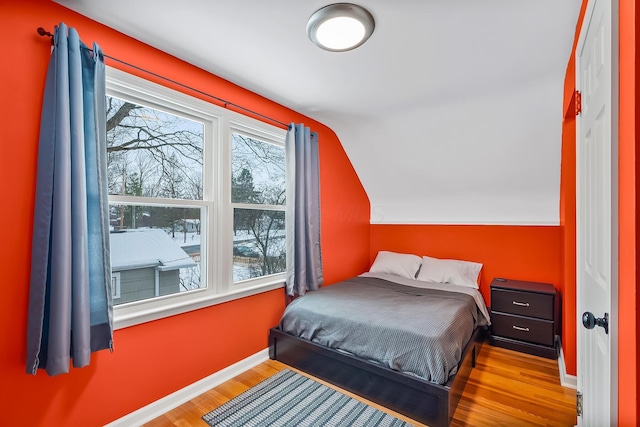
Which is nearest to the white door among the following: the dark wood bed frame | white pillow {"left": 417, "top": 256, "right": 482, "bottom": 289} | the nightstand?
the dark wood bed frame

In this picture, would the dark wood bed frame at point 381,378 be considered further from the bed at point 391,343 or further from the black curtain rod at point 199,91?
the black curtain rod at point 199,91

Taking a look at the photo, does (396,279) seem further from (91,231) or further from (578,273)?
(91,231)

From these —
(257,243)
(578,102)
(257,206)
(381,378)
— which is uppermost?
(578,102)

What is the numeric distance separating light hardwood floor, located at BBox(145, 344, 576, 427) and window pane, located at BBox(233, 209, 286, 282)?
2.66ft

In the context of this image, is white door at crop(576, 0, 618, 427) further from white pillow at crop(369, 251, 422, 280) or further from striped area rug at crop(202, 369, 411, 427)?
white pillow at crop(369, 251, 422, 280)

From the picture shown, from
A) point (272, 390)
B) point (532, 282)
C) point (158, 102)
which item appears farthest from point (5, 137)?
point (532, 282)

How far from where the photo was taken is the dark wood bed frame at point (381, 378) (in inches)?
70.6

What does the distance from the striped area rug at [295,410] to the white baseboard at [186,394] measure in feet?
0.85

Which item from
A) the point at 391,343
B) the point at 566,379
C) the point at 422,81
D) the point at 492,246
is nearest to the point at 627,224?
the point at 391,343

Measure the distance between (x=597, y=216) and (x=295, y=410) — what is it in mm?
1948

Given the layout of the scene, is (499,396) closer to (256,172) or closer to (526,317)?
(526,317)

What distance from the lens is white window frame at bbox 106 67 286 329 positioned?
1.99 m

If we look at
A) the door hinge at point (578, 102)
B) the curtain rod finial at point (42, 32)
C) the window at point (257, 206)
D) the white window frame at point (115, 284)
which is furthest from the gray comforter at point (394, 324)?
the curtain rod finial at point (42, 32)

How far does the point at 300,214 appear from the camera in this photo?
2836mm
